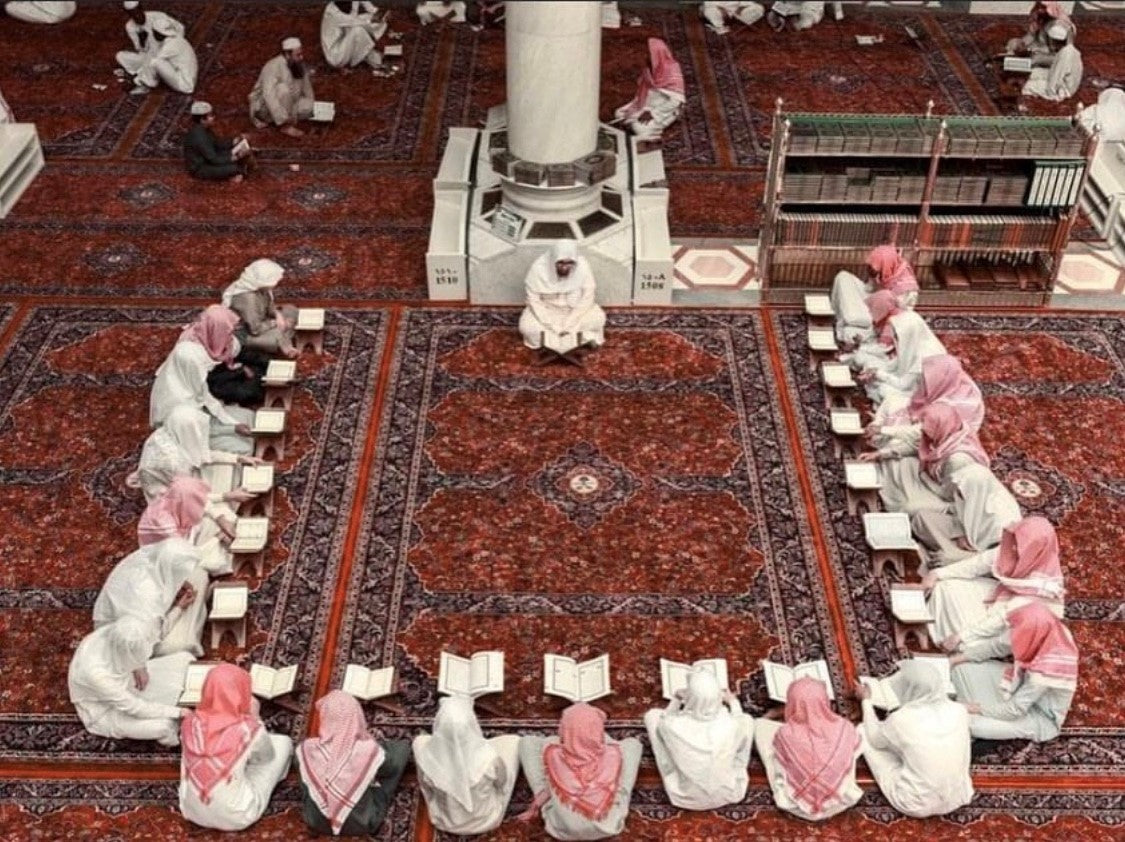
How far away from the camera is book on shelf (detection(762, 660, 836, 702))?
5.51m

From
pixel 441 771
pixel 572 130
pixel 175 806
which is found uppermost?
pixel 572 130

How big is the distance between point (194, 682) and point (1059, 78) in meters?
9.70

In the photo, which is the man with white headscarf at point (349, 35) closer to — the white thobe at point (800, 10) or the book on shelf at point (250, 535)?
the white thobe at point (800, 10)

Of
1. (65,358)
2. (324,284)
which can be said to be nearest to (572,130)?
(324,284)

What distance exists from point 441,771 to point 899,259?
472 cm

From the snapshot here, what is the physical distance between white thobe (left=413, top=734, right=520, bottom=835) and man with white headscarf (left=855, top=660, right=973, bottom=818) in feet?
5.46

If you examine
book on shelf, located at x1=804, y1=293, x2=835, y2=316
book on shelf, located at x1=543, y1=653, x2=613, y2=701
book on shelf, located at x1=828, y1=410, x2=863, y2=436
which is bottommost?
book on shelf, located at x1=543, y1=653, x2=613, y2=701

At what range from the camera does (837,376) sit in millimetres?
7406

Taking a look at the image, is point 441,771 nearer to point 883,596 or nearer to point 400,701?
point 400,701

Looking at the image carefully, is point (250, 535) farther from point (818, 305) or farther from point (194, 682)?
point (818, 305)

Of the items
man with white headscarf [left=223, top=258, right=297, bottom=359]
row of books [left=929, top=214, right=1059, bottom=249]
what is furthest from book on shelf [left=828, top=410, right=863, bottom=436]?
man with white headscarf [left=223, top=258, right=297, bottom=359]

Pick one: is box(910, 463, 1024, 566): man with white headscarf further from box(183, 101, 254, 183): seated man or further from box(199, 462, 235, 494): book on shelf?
box(183, 101, 254, 183): seated man

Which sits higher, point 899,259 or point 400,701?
point 899,259

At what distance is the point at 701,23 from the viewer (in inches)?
509
